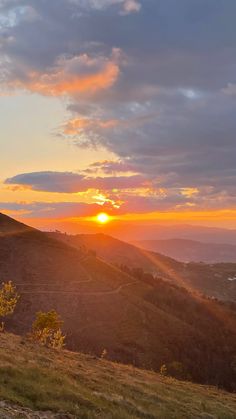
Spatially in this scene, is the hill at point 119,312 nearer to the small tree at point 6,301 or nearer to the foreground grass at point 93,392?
the small tree at point 6,301

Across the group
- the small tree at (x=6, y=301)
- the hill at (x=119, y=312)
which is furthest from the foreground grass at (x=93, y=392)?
the hill at (x=119, y=312)

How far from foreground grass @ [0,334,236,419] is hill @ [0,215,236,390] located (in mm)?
67189

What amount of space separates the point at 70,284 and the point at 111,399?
13152 cm

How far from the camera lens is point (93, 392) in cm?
2923

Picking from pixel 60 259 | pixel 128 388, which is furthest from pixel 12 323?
pixel 128 388

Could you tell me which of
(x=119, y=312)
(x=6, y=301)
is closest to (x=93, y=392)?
(x=6, y=301)

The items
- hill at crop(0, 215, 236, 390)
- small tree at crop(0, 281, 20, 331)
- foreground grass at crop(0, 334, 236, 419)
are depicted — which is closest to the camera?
foreground grass at crop(0, 334, 236, 419)

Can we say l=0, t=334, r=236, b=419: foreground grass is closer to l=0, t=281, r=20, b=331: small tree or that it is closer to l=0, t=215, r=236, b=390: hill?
l=0, t=281, r=20, b=331: small tree

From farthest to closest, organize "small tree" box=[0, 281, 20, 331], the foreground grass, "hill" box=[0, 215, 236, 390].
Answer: "hill" box=[0, 215, 236, 390] < "small tree" box=[0, 281, 20, 331] < the foreground grass

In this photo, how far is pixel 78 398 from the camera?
25109mm

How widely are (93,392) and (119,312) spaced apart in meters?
115

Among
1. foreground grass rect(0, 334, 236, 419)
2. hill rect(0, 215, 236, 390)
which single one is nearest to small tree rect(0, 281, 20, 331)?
foreground grass rect(0, 334, 236, 419)

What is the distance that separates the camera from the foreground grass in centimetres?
2353

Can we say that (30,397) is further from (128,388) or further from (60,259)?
(60,259)
